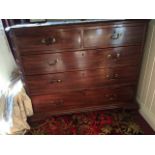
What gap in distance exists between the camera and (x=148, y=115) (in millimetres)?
1672

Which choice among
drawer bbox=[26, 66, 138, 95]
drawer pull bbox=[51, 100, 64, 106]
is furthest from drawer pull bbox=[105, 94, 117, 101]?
drawer pull bbox=[51, 100, 64, 106]

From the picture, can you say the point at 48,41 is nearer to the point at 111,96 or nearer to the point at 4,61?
the point at 4,61

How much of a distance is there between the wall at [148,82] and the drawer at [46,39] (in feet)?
2.38

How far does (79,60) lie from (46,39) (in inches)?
13.9

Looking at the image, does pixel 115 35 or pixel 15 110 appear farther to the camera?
pixel 15 110

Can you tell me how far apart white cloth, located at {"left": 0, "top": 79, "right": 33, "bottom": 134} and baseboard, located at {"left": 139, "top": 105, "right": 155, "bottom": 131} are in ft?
4.13

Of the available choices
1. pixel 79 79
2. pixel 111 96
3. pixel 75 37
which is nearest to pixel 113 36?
pixel 75 37

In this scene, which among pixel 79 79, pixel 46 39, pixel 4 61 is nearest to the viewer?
pixel 46 39

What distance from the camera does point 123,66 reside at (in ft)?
5.00

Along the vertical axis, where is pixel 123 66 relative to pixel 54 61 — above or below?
below
